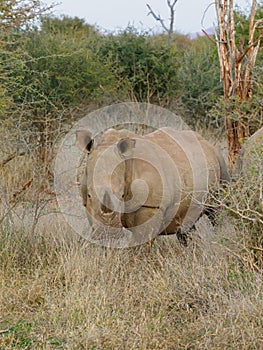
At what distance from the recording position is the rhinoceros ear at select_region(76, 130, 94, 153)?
596cm

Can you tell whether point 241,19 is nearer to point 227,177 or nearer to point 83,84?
point 83,84

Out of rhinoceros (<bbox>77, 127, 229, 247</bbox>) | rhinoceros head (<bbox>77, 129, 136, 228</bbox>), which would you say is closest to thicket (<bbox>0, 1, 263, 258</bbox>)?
rhinoceros (<bbox>77, 127, 229, 247</bbox>)

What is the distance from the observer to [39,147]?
8.48 m

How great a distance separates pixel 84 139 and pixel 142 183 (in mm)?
709

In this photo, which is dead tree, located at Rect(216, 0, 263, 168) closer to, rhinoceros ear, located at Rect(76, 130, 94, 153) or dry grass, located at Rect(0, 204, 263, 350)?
dry grass, located at Rect(0, 204, 263, 350)

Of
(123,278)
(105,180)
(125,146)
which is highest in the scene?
(125,146)

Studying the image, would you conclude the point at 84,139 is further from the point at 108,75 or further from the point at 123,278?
the point at 108,75

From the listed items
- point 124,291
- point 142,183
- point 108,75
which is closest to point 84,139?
point 142,183

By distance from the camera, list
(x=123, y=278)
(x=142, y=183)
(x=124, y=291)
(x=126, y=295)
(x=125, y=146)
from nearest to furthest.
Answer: (x=126, y=295)
(x=124, y=291)
(x=125, y=146)
(x=123, y=278)
(x=142, y=183)

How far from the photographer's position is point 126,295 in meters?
5.43

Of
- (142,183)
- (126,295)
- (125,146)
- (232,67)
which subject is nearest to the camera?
(126,295)

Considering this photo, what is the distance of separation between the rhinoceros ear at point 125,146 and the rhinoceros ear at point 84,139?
14.6 inches

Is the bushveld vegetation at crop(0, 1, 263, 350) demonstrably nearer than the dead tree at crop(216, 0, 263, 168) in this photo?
Yes

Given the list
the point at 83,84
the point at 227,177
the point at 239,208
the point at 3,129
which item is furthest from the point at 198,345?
the point at 83,84
